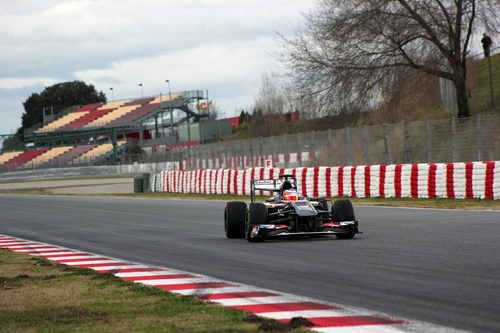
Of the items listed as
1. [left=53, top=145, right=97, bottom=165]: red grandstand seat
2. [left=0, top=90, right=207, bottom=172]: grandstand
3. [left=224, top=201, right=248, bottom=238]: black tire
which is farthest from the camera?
[left=0, top=90, right=207, bottom=172]: grandstand

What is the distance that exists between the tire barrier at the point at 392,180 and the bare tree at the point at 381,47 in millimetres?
6237

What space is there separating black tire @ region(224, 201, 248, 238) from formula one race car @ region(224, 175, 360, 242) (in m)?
0.25

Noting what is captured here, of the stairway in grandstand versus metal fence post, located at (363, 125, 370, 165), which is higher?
the stairway in grandstand

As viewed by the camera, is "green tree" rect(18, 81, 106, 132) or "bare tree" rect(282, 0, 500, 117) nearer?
"bare tree" rect(282, 0, 500, 117)

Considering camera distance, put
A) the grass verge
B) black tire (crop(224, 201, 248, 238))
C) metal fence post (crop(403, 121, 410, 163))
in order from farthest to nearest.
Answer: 1. metal fence post (crop(403, 121, 410, 163))
2. black tire (crop(224, 201, 248, 238))
3. the grass verge

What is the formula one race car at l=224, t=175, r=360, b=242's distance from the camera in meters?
11.1

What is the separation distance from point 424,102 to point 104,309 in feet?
128

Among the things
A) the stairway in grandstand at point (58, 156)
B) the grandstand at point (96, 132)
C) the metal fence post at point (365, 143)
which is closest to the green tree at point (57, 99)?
the grandstand at point (96, 132)

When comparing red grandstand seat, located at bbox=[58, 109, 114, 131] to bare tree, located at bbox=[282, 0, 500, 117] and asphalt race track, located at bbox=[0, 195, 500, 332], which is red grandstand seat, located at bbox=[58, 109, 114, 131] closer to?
bare tree, located at bbox=[282, 0, 500, 117]

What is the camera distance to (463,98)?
30734 millimetres

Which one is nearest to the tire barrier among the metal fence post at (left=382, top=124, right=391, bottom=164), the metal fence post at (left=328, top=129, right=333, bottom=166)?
the metal fence post at (left=382, top=124, right=391, bottom=164)

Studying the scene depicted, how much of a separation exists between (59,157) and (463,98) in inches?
2398

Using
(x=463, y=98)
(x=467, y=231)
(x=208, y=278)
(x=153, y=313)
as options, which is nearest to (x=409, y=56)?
(x=463, y=98)

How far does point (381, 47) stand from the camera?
31234 mm
